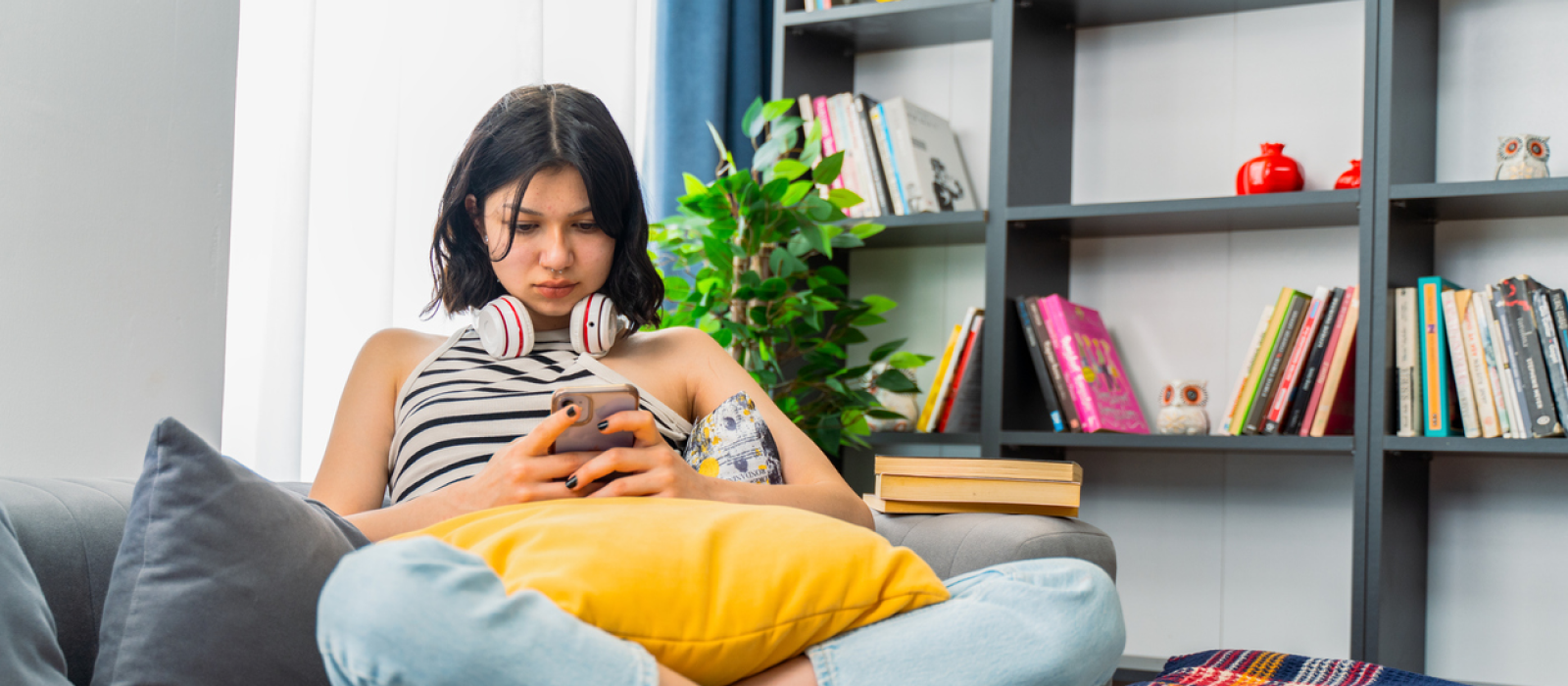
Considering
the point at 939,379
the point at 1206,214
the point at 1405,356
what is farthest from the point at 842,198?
the point at 1405,356

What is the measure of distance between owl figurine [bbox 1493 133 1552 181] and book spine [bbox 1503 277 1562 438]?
0.18 meters

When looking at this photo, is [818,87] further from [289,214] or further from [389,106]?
[289,214]

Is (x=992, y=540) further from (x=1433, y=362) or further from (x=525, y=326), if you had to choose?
(x=1433, y=362)

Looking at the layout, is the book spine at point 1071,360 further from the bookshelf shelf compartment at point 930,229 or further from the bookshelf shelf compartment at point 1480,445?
the bookshelf shelf compartment at point 1480,445

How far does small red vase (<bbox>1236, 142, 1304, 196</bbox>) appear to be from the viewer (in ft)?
7.34

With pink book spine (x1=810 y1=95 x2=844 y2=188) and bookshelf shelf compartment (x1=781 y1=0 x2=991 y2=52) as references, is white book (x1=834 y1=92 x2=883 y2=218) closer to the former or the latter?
pink book spine (x1=810 y1=95 x2=844 y2=188)

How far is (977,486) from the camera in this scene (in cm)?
142

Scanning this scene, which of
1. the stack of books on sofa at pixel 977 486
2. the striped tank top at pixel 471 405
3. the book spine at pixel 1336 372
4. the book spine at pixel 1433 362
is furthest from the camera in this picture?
the book spine at pixel 1336 372

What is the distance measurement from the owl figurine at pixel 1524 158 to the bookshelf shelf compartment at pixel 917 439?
1020 millimetres

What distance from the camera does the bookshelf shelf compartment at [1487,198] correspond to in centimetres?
195

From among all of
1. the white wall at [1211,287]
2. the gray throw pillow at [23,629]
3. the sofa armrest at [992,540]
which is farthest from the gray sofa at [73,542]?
the white wall at [1211,287]

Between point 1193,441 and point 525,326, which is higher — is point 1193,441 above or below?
below

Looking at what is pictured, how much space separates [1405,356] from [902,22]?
119 centimetres

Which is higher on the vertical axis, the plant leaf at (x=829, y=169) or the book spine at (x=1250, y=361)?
the plant leaf at (x=829, y=169)
